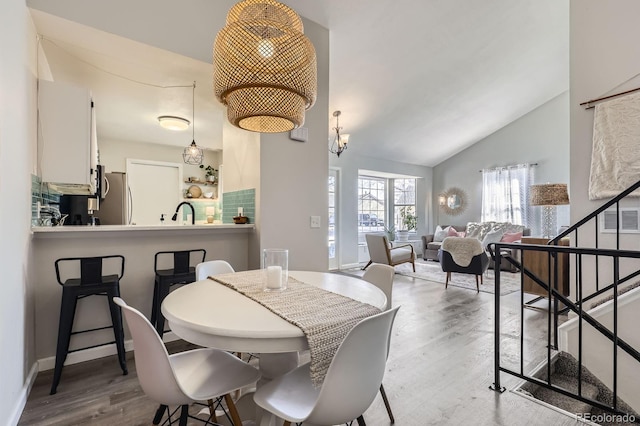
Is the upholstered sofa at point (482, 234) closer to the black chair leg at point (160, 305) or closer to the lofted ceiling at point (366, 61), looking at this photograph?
the lofted ceiling at point (366, 61)

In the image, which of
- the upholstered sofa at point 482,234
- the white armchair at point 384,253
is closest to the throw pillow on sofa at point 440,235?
the upholstered sofa at point 482,234

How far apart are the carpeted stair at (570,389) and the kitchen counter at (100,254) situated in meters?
2.58

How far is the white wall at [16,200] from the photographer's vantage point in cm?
144

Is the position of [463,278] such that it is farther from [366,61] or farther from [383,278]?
[383,278]

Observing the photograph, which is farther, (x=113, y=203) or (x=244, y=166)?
(x=113, y=203)

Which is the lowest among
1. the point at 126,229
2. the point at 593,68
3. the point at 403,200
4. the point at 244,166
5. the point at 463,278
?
the point at 463,278

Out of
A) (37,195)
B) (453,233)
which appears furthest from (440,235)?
(37,195)

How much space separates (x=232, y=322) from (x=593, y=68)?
3393mm

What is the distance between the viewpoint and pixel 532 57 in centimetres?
489

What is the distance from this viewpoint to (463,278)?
550 centimetres

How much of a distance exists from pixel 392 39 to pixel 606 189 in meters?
2.65

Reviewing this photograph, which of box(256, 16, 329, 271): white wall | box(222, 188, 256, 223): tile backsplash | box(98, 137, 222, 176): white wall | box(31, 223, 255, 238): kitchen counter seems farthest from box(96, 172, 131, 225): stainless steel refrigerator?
box(256, 16, 329, 271): white wall

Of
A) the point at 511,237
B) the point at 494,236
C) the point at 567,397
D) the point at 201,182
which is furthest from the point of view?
the point at 494,236

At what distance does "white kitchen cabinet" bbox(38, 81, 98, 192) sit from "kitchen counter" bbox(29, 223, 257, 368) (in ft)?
1.41
